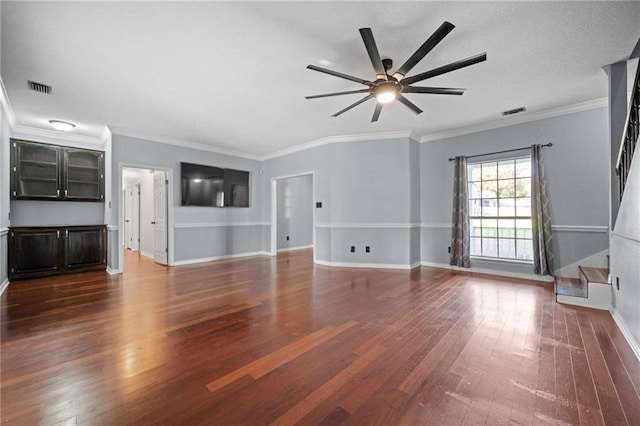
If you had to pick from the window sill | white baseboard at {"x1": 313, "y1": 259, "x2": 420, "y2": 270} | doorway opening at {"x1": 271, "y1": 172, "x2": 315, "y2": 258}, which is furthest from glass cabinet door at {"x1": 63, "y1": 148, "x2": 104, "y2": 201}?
the window sill

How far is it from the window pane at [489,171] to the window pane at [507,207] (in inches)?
18.2

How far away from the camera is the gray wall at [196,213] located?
203 inches

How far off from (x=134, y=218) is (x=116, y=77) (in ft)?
20.5

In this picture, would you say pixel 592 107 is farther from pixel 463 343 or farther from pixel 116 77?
pixel 116 77

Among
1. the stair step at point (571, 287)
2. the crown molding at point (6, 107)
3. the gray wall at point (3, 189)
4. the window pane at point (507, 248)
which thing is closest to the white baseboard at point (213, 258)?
the gray wall at point (3, 189)

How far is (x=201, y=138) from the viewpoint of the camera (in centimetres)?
581

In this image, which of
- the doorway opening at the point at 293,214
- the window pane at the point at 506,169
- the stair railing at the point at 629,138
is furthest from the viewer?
the doorway opening at the point at 293,214

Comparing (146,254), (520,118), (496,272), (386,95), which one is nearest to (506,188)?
(520,118)

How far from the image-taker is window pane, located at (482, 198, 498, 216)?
504 centimetres

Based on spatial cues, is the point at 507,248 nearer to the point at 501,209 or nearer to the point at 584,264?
the point at 501,209

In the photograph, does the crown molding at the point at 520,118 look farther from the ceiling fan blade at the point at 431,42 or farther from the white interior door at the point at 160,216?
the white interior door at the point at 160,216

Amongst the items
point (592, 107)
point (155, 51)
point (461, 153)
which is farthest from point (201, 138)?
point (592, 107)

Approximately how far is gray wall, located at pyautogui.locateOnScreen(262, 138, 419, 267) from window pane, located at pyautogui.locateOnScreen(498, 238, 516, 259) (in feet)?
4.87

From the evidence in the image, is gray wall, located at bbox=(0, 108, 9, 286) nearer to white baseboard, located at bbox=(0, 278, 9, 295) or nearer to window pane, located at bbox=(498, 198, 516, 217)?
white baseboard, located at bbox=(0, 278, 9, 295)
